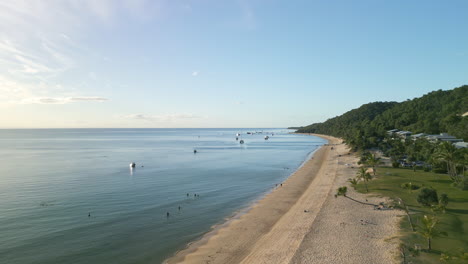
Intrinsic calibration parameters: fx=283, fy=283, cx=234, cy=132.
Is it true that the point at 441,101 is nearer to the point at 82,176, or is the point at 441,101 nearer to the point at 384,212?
the point at 384,212

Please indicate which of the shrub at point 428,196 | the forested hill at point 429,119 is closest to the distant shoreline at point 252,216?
the shrub at point 428,196

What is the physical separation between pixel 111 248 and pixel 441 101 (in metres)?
165

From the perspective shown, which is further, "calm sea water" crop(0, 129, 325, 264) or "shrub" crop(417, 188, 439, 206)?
"shrub" crop(417, 188, 439, 206)

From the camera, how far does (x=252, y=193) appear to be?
4709 cm

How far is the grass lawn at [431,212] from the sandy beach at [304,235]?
1730 mm

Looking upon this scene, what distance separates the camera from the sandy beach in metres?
22.0

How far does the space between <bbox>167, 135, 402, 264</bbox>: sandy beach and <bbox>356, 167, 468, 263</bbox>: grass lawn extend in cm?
173

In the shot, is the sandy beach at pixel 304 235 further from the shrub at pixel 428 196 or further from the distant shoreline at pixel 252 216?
the shrub at pixel 428 196

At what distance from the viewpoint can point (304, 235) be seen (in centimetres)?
2612

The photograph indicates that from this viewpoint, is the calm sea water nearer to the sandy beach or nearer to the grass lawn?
the sandy beach

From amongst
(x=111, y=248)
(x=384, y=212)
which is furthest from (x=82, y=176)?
(x=384, y=212)

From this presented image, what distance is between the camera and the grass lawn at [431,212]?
2073 cm

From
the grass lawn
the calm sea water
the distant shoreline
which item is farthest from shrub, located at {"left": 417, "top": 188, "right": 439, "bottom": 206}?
the calm sea water

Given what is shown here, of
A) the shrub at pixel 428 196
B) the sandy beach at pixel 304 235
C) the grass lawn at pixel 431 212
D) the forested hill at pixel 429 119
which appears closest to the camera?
the grass lawn at pixel 431 212
